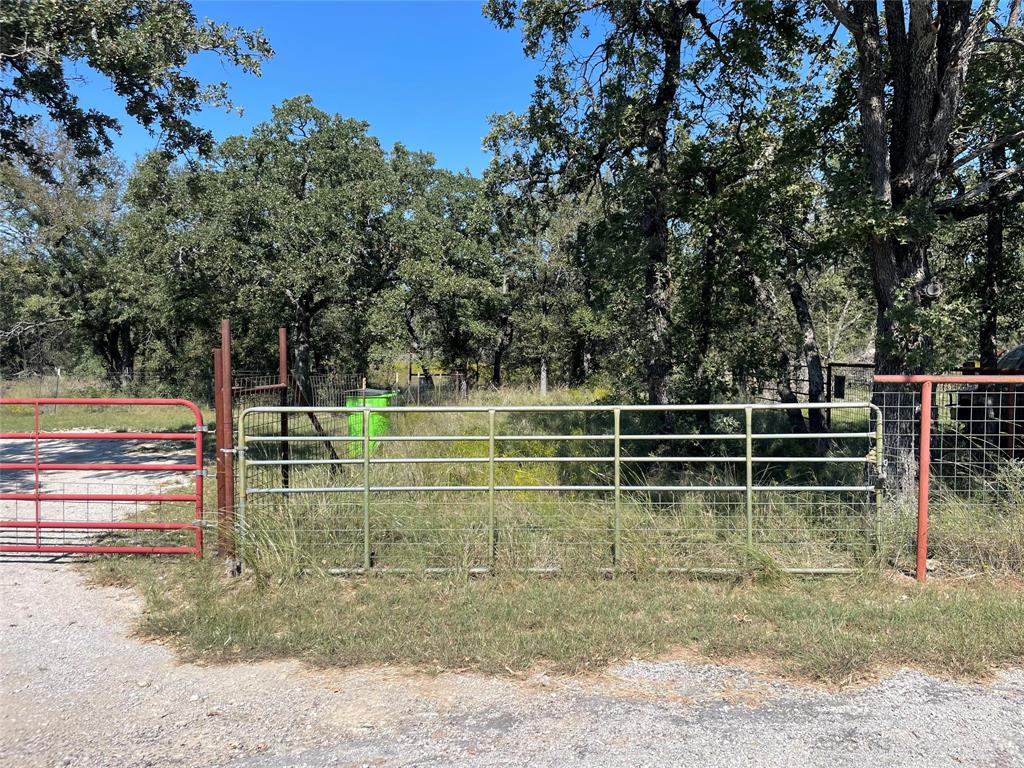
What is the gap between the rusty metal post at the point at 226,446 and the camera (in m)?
6.03

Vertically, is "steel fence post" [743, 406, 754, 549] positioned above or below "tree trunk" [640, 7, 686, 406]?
below

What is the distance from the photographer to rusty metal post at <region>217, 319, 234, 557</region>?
6.03m

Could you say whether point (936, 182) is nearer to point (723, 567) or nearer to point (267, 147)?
point (723, 567)

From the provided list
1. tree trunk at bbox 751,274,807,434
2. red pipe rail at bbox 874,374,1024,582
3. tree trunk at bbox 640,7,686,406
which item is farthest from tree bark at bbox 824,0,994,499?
tree trunk at bbox 751,274,807,434

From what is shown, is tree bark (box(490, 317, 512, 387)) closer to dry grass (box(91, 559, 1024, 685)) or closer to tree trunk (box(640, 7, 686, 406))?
tree trunk (box(640, 7, 686, 406))

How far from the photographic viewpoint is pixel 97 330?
108 ft

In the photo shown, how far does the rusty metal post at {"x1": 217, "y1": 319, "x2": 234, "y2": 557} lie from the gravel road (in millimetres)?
1516

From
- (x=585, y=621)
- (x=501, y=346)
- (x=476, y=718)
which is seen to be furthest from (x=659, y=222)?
(x=501, y=346)

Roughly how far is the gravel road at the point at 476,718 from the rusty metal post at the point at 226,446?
4.97ft

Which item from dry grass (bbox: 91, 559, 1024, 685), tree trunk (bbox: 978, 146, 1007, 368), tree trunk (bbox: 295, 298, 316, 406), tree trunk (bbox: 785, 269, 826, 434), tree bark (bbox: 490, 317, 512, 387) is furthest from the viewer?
tree bark (bbox: 490, 317, 512, 387)

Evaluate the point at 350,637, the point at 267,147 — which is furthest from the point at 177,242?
the point at 350,637

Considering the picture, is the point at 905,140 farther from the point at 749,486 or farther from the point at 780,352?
the point at 780,352

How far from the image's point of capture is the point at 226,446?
6.07m

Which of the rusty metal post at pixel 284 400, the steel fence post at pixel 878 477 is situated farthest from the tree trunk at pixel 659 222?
the rusty metal post at pixel 284 400
